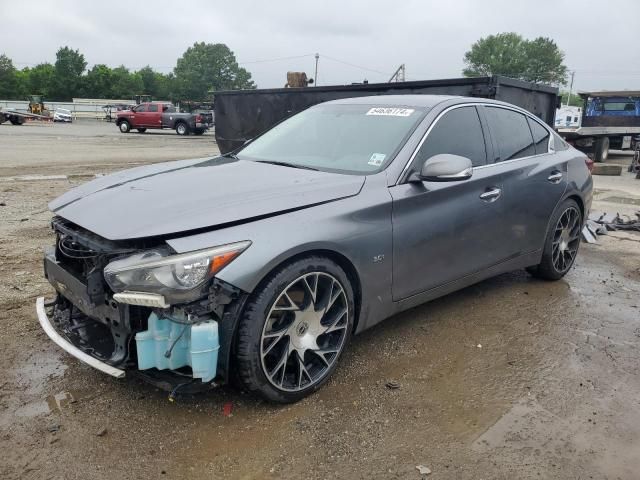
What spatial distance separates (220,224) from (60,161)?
13.2 metres

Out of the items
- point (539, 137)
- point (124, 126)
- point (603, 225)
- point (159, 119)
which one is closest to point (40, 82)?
point (124, 126)

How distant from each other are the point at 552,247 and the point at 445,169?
2107 mm

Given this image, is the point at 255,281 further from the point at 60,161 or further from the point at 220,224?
the point at 60,161

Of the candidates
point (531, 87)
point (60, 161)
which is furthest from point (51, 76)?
point (531, 87)

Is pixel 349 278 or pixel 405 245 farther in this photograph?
pixel 405 245

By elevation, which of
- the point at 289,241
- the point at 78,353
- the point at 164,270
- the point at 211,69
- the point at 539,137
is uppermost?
the point at 211,69

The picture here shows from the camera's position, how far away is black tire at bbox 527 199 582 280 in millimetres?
4746

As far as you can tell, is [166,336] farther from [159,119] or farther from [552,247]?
[159,119]

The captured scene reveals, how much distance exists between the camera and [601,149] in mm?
18703

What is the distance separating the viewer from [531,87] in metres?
7.54

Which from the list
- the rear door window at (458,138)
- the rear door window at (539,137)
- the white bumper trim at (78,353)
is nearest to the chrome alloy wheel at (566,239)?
the rear door window at (539,137)

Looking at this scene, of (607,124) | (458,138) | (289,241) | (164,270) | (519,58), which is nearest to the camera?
(164,270)

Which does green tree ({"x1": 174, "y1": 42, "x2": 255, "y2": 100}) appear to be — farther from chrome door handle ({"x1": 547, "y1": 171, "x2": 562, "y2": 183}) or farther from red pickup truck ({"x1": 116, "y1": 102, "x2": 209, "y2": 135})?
chrome door handle ({"x1": 547, "y1": 171, "x2": 562, "y2": 183})

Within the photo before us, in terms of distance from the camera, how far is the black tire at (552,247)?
15.6ft
